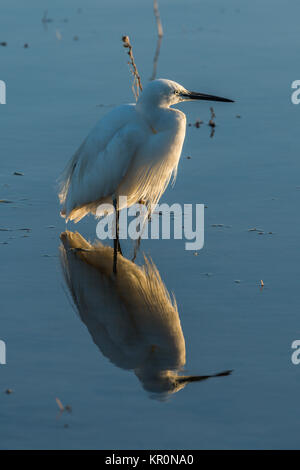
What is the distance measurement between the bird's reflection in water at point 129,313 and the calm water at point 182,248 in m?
0.08

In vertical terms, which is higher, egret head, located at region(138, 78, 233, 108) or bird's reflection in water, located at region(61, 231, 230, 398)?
egret head, located at region(138, 78, 233, 108)

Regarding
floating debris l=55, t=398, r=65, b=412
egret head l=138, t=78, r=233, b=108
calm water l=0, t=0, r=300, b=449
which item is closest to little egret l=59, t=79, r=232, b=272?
egret head l=138, t=78, r=233, b=108

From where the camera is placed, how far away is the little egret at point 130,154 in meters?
6.23

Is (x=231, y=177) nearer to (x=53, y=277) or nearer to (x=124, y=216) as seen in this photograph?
(x=124, y=216)

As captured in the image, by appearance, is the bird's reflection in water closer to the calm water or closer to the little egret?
the calm water

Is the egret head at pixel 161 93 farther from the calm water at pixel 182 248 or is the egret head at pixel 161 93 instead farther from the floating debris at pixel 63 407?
the floating debris at pixel 63 407

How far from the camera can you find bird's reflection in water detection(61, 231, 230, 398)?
460cm

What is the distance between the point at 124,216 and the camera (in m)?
7.22

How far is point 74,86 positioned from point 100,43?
2163 mm

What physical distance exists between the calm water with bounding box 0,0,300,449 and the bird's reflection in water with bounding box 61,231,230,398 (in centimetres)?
8

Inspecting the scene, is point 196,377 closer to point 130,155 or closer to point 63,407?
point 63,407

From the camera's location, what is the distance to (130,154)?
635 cm

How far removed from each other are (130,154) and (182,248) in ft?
2.50
